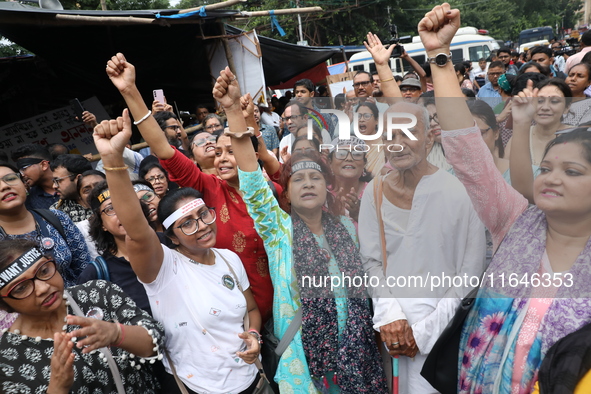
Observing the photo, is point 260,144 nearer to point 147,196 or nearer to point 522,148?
Result: point 147,196

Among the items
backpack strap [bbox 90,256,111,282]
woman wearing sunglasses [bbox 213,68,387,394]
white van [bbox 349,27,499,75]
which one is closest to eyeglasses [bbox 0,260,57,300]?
backpack strap [bbox 90,256,111,282]

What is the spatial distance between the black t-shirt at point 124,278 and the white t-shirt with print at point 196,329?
18 cm

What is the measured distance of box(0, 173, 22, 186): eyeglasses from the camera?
2.55 m

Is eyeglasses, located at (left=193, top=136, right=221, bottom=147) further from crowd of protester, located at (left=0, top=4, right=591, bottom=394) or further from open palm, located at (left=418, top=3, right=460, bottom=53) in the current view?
open palm, located at (left=418, top=3, right=460, bottom=53)

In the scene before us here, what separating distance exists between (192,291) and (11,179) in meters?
1.39

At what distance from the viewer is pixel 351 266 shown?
6.33ft

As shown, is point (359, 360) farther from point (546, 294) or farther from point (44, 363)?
point (44, 363)

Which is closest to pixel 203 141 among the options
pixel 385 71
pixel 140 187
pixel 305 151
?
pixel 140 187

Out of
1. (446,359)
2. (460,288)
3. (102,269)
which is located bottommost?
(446,359)

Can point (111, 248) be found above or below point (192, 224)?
below

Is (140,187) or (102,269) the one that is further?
(140,187)

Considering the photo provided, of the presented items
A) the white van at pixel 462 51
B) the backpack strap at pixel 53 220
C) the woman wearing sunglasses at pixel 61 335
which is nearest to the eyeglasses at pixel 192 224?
the woman wearing sunglasses at pixel 61 335

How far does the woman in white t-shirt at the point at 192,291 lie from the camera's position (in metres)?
1.80

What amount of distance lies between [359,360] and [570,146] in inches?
45.6
